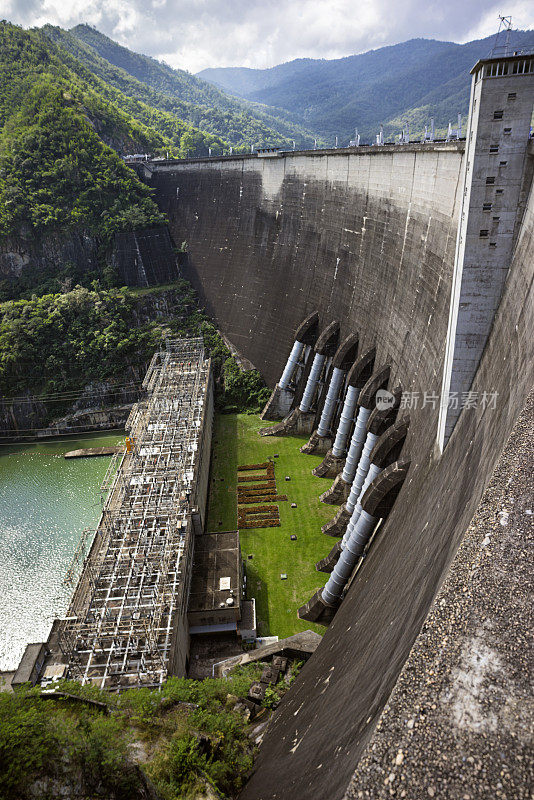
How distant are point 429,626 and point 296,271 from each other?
32.4 m

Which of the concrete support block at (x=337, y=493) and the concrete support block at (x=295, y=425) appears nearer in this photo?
the concrete support block at (x=337, y=493)

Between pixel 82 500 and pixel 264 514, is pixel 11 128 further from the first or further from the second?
pixel 264 514

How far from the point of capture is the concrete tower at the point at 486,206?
47.9 ft

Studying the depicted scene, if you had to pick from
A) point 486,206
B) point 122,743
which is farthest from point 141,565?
point 486,206

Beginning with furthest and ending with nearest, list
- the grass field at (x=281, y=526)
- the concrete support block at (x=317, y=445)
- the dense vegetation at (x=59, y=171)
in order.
Result: the dense vegetation at (x=59, y=171) < the concrete support block at (x=317, y=445) < the grass field at (x=281, y=526)

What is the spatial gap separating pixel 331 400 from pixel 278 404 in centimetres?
674

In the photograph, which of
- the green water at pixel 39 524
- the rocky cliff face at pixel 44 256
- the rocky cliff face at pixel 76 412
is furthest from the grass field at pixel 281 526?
the rocky cliff face at pixel 44 256

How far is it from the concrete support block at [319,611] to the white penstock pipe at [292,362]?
16841mm

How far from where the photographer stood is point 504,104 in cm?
1469

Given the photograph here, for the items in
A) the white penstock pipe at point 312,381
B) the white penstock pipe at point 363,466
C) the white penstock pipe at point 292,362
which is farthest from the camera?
the white penstock pipe at point 292,362

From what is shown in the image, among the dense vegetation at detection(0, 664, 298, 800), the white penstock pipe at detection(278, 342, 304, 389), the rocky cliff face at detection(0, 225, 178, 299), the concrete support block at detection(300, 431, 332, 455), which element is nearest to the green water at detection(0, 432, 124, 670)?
the dense vegetation at detection(0, 664, 298, 800)

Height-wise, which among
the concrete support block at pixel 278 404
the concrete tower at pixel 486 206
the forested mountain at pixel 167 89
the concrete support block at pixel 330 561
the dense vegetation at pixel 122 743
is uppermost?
the forested mountain at pixel 167 89

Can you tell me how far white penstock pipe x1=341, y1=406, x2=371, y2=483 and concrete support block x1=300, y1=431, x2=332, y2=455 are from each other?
16.4 feet

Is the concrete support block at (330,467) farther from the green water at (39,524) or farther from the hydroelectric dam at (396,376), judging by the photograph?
the green water at (39,524)
